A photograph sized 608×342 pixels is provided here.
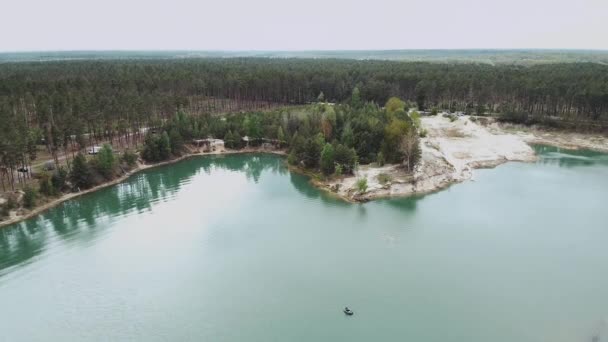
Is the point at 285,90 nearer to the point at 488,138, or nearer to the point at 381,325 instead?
the point at 488,138

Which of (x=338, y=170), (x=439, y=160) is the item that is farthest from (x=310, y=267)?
(x=439, y=160)

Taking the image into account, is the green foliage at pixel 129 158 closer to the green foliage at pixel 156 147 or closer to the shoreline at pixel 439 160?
the shoreline at pixel 439 160

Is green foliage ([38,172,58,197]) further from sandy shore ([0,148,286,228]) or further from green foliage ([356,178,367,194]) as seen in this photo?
green foliage ([356,178,367,194])

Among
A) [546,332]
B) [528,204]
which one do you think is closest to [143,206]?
[546,332]

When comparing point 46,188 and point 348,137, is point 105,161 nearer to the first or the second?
point 46,188

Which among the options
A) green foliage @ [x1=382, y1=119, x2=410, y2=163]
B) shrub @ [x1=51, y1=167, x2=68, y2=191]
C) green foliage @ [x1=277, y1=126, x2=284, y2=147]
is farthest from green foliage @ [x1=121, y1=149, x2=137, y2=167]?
green foliage @ [x1=382, y1=119, x2=410, y2=163]

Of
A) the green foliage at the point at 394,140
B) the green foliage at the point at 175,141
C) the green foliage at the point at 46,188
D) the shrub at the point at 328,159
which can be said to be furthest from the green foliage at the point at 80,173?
the green foliage at the point at 394,140
